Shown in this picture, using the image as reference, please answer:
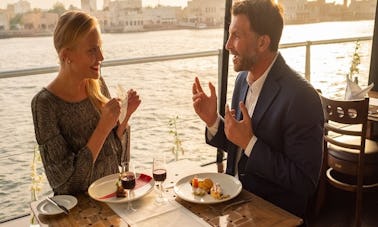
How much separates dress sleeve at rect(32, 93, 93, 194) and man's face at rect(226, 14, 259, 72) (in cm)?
80

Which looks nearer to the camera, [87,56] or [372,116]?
[87,56]

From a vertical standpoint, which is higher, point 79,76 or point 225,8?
point 225,8

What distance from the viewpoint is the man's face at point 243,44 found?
189 centimetres

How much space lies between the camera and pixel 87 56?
1914 mm

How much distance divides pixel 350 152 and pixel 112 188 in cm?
191

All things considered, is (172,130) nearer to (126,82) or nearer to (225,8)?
(126,82)

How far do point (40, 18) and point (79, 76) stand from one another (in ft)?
2.78

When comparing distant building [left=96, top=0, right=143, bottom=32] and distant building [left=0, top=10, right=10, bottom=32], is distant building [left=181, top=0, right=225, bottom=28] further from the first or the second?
distant building [left=0, top=10, right=10, bottom=32]

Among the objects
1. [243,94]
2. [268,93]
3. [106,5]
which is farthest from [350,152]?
[106,5]

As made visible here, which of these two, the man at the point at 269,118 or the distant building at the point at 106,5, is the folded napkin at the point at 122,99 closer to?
the man at the point at 269,118

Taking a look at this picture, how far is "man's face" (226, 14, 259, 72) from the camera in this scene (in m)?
1.89

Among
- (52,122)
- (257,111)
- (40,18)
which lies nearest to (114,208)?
(52,122)

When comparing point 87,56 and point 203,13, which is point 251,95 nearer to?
point 87,56

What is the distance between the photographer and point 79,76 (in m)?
1.95
